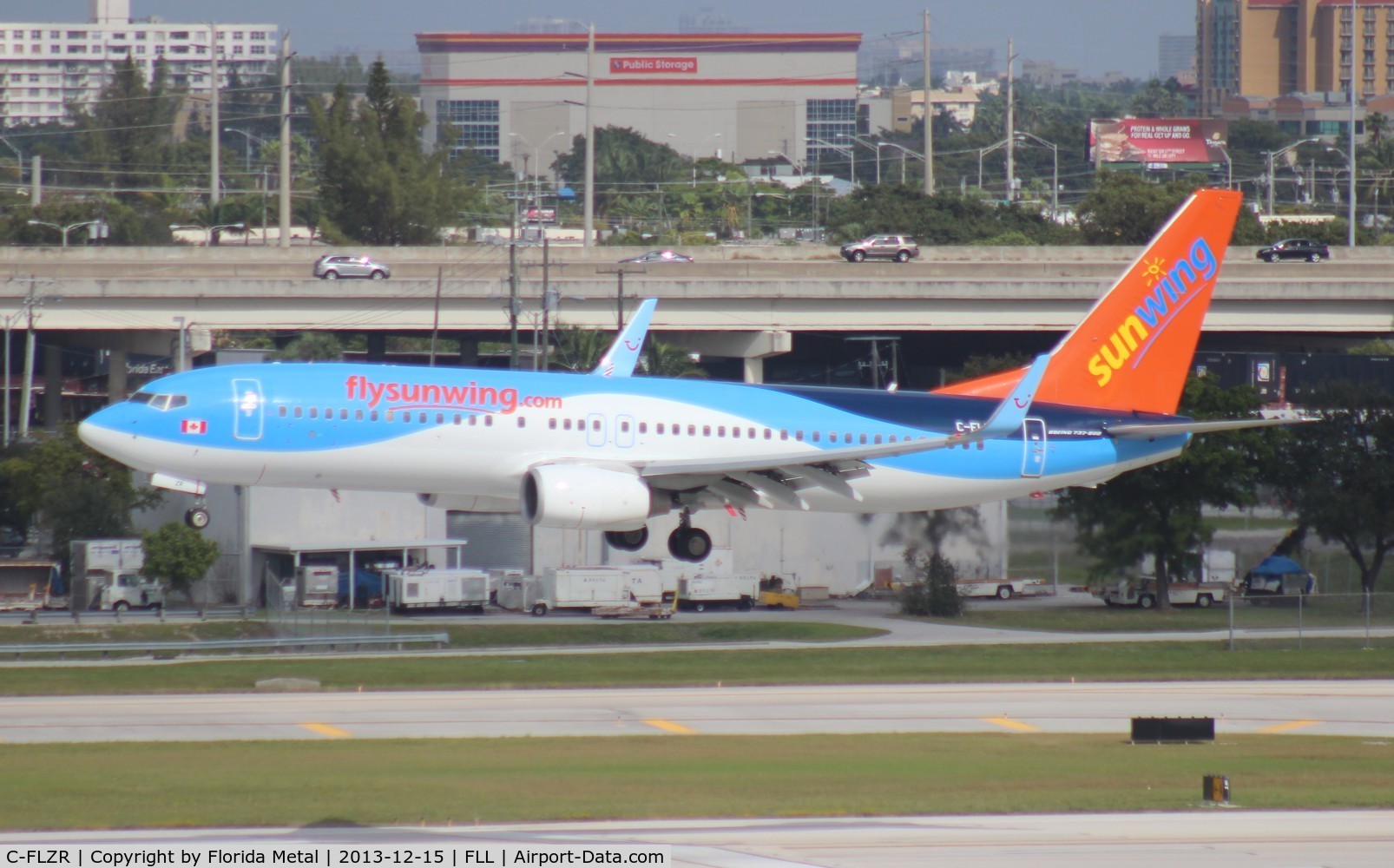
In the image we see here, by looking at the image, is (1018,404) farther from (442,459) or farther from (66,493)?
(66,493)

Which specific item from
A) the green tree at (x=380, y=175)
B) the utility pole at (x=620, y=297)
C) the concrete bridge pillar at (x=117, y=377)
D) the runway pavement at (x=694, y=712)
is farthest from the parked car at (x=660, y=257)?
the runway pavement at (x=694, y=712)

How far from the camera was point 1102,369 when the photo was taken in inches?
1887

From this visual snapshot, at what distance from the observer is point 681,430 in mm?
43031

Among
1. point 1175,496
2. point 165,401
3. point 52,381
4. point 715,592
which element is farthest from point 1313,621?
point 52,381

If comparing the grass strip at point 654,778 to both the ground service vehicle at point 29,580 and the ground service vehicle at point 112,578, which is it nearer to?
the ground service vehicle at point 112,578

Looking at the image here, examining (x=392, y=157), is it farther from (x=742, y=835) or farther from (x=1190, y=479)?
(x=742, y=835)

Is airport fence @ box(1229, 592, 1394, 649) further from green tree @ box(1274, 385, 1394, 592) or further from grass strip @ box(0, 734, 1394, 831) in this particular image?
grass strip @ box(0, 734, 1394, 831)

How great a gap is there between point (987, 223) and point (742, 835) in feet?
406

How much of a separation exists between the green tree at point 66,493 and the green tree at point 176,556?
17.3 feet

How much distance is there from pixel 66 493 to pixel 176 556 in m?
8.50

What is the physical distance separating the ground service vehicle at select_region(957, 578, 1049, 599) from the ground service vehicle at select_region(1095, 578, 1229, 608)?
103 inches

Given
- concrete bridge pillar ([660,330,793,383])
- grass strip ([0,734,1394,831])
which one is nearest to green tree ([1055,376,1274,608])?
concrete bridge pillar ([660,330,793,383])

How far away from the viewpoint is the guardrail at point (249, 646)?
44.9 m

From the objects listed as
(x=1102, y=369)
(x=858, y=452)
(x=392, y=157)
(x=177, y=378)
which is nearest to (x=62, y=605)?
(x=177, y=378)
